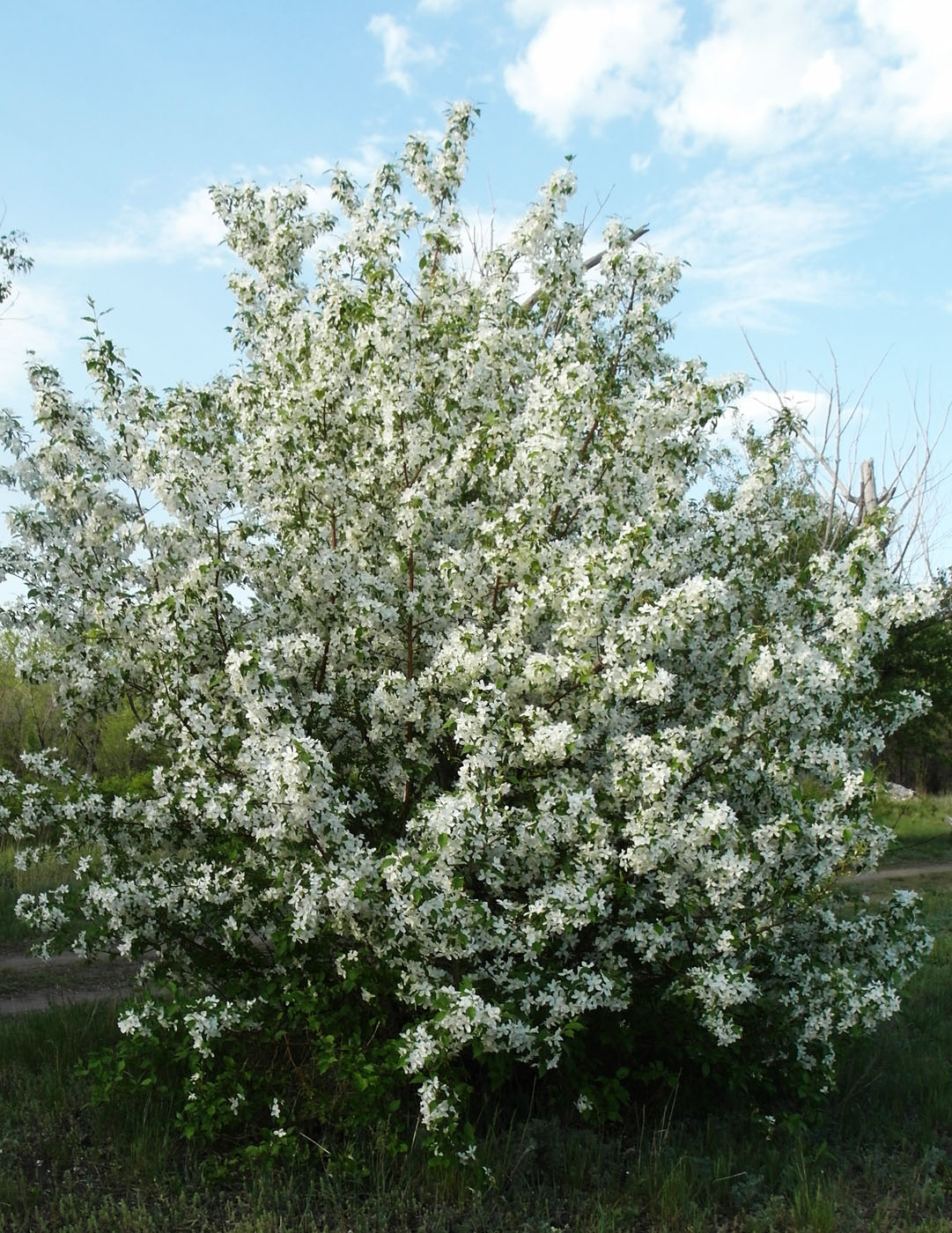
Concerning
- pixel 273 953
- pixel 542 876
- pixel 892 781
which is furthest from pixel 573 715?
pixel 892 781

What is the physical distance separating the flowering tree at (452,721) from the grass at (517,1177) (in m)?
0.40

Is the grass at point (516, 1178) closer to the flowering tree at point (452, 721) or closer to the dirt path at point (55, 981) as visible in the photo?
the flowering tree at point (452, 721)

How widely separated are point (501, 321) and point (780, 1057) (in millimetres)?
5530

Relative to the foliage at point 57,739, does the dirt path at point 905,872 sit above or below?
below

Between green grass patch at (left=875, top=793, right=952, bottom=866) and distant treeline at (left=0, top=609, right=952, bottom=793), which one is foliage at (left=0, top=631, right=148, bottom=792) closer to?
distant treeline at (left=0, top=609, right=952, bottom=793)

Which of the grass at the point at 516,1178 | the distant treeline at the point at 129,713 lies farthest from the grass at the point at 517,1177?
the distant treeline at the point at 129,713

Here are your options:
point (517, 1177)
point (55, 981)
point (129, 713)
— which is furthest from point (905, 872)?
point (517, 1177)

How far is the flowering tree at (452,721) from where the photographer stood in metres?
5.79

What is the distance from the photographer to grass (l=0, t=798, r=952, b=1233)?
560 cm

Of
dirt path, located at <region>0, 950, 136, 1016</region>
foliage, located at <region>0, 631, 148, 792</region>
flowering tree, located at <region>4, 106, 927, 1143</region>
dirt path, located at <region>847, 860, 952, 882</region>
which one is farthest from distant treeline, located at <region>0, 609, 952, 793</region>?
flowering tree, located at <region>4, 106, 927, 1143</region>

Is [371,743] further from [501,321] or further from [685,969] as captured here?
[501,321]

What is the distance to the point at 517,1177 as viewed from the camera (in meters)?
6.00

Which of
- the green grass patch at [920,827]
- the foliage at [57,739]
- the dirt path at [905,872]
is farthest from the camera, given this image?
the green grass patch at [920,827]

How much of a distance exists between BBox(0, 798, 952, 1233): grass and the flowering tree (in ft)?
1.30
